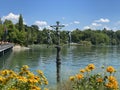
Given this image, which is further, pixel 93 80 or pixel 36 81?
pixel 93 80

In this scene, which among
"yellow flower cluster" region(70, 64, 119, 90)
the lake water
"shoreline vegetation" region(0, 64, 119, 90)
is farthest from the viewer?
the lake water

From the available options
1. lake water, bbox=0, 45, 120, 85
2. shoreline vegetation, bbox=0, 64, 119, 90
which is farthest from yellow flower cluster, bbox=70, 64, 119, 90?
lake water, bbox=0, 45, 120, 85

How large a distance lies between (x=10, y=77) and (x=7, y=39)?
5052 inches

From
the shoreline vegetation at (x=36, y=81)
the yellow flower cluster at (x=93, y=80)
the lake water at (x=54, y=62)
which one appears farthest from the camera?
the lake water at (x=54, y=62)

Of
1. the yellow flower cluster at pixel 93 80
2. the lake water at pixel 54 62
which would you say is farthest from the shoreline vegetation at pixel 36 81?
the lake water at pixel 54 62

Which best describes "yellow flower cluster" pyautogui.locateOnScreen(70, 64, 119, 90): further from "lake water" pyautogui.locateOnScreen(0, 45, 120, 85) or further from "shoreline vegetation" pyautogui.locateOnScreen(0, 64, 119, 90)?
"lake water" pyautogui.locateOnScreen(0, 45, 120, 85)

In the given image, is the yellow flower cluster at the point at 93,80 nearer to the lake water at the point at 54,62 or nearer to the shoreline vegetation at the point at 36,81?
the shoreline vegetation at the point at 36,81

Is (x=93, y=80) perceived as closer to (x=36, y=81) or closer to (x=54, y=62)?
(x=36, y=81)

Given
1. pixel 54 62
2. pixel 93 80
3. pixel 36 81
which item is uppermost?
pixel 36 81

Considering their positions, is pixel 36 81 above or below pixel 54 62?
above

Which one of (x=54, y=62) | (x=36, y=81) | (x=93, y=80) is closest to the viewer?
(x=36, y=81)

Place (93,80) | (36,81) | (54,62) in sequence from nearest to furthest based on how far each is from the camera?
(36,81) < (93,80) < (54,62)

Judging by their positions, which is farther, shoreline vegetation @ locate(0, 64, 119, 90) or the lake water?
the lake water

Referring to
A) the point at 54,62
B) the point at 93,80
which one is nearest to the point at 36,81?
the point at 93,80
